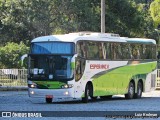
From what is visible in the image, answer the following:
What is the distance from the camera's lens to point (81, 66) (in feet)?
87.4

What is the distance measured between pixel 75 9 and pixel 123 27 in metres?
7.18

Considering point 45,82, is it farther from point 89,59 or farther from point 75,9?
point 75,9

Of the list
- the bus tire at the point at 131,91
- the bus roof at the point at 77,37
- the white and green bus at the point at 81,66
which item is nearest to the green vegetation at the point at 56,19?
the bus tire at the point at 131,91

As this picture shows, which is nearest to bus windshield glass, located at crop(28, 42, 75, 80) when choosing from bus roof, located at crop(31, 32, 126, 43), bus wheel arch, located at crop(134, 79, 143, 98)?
bus roof, located at crop(31, 32, 126, 43)

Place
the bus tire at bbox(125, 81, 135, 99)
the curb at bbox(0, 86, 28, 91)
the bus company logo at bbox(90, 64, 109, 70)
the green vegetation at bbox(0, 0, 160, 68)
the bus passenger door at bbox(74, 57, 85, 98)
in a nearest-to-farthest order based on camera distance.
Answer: the bus passenger door at bbox(74, 57, 85, 98) < the bus company logo at bbox(90, 64, 109, 70) < the bus tire at bbox(125, 81, 135, 99) < the curb at bbox(0, 86, 28, 91) < the green vegetation at bbox(0, 0, 160, 68)

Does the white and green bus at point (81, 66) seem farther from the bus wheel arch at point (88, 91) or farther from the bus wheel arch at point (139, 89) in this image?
the bus wheel arch at point (139, 89)

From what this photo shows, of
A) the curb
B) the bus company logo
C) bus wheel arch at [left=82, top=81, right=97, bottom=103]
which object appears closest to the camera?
bus wheel arch at [left=82, top=81, right=97, bottom=103]

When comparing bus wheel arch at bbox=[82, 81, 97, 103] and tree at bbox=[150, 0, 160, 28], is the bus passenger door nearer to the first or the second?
bus wheel arch at bbox=[82, 81, 97, 103]

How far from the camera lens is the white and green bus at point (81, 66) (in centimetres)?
2591

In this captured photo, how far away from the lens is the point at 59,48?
26.3m

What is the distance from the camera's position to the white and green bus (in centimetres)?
2591

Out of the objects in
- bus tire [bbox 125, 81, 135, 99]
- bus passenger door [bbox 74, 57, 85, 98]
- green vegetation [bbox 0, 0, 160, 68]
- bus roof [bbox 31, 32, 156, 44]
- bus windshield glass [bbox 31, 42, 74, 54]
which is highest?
green vegetation [bbox 0, 0, 160, 68]

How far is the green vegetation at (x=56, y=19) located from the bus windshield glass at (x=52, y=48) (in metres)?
19.9

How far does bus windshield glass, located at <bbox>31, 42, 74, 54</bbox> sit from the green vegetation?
19.9 metres
